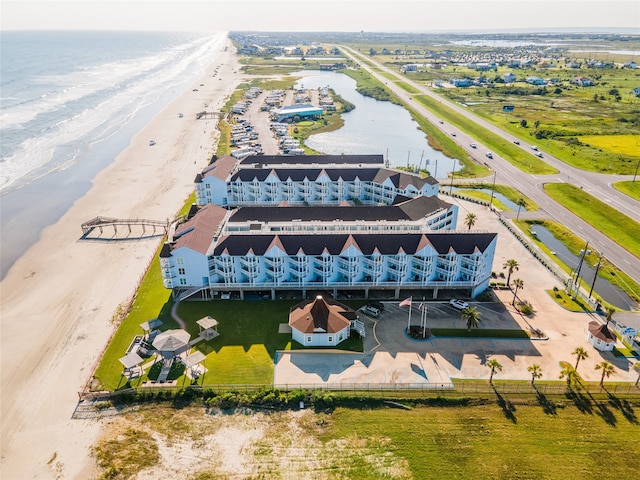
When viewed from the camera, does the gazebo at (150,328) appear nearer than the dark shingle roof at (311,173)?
Yes

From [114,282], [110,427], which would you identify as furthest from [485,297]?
[114,282]

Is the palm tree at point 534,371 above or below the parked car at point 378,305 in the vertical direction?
above

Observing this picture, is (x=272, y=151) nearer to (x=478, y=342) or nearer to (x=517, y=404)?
(x=478, y=342)

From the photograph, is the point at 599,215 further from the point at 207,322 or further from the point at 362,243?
the point at 207,322

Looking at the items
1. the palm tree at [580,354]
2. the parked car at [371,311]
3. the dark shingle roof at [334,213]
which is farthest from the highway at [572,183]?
the parked car at [371,311]

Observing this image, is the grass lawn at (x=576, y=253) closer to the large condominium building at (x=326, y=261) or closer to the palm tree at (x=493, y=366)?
the large condominium building at (x=326, y=261)

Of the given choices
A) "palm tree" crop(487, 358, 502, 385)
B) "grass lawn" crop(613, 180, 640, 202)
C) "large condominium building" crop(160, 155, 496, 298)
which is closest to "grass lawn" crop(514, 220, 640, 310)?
"large condominium building" crop(160, 155, 496, 298)

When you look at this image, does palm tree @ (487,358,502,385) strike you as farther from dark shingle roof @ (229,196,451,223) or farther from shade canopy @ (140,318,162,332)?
shade canopy @ (140,318,162,332)
